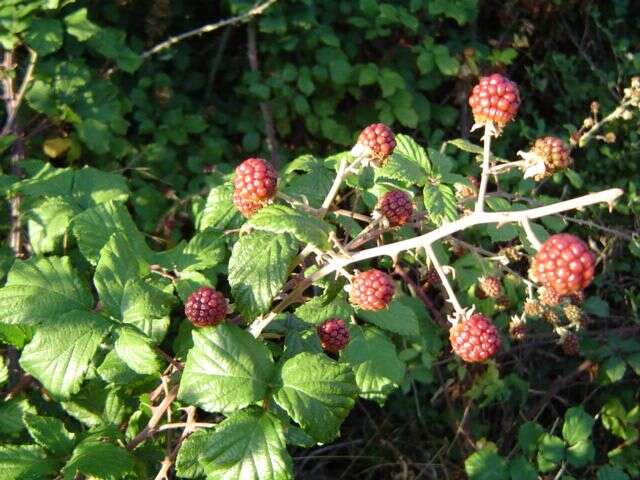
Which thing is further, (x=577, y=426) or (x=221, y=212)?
(x=577, y=426)

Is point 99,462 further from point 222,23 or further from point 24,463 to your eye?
point 222,23

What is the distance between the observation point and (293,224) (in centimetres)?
101

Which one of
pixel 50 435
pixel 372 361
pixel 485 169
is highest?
pixel 485 169

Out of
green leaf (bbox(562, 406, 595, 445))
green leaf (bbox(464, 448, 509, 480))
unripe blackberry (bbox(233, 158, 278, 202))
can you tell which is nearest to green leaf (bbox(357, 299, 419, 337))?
unripe blackberry (bbox(233, 158, 278, 202))

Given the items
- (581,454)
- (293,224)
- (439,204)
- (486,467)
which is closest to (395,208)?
(439,204)

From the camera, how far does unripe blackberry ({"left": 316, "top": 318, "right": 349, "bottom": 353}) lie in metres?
1.23

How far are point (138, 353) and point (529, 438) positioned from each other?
1404mm

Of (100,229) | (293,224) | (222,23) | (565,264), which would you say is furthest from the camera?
(222,23)

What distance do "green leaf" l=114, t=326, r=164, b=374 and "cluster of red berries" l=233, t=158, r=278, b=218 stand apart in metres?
0.30

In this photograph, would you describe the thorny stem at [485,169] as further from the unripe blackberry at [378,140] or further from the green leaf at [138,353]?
Result: the green leaf at [138,353]

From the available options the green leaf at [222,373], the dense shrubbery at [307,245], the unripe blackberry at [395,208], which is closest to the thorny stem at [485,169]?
the dense shrubbery at [307,245]

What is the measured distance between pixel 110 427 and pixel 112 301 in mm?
235

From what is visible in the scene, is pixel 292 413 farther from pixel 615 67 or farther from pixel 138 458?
pixel 615 67

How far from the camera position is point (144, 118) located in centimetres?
245
